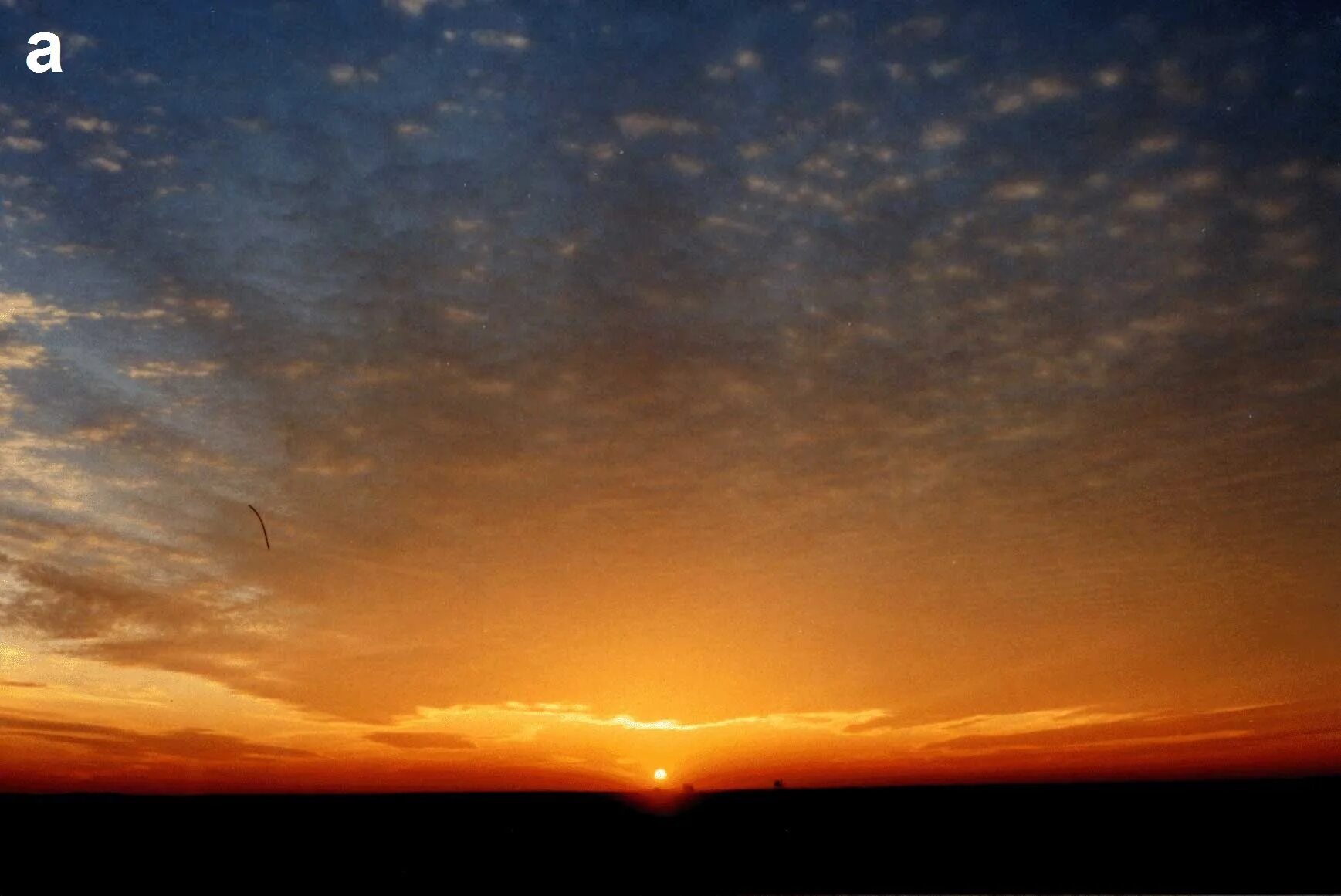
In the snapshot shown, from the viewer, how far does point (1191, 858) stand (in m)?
51.3

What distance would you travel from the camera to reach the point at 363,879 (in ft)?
→ 129

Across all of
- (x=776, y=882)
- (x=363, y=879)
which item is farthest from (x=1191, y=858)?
(x=363, y=879)

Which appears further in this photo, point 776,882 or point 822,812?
point 822,812

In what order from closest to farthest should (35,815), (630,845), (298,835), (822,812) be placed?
1. (630,845)
2. (298,835)
3. (35,815)
4. (822,812)

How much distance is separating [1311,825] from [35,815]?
120299mm

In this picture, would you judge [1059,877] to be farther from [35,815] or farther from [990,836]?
[35,815]

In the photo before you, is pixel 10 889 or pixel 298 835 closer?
pixel 10 889

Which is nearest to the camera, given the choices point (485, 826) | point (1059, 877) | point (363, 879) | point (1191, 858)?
point (363, 879)

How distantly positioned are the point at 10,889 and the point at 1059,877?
42.9 m

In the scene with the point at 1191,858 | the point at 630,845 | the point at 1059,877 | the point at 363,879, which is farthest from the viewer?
the point at 630,845

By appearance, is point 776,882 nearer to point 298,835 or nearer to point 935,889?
point 935,889

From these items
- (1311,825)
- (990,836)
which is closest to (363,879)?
(990,836)

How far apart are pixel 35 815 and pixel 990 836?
95068mm

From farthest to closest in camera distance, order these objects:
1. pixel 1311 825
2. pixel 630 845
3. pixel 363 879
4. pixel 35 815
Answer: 1. pixel 35 815
2. pixel 1311 825
3. pixel 630 845
4. pixel 363 879
